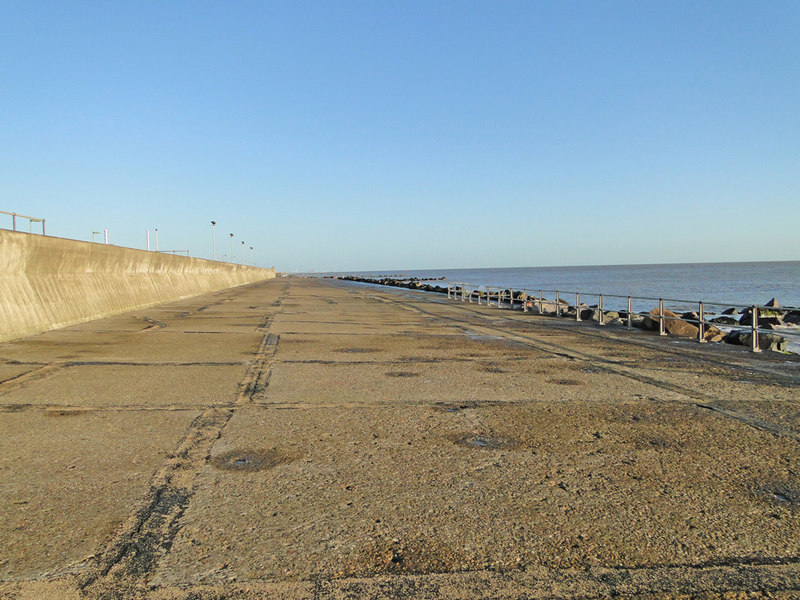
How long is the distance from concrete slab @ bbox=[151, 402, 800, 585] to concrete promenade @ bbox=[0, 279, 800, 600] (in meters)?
0.02

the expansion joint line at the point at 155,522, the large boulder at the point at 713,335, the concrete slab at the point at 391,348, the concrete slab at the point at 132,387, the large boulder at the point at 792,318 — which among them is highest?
the concrete slab at the point at 132,387

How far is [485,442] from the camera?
5.41 m

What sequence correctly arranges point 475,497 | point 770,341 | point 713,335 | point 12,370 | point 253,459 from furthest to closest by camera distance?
point 713,335
point 770,341
point 12,370
point 253,459
point 475,497

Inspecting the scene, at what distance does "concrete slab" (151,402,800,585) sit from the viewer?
3317 mm

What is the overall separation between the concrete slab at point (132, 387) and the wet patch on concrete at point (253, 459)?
1.87 metres

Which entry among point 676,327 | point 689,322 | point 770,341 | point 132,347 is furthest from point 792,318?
point 132,347

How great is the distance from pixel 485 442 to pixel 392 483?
4.25 feet

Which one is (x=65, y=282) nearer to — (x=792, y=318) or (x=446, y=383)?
(x=446, y=383)

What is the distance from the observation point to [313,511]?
388 centimetres

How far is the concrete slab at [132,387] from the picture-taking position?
675 centimetres

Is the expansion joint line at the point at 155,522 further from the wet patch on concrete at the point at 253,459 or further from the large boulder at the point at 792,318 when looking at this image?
the large boulder at the point at 792,318

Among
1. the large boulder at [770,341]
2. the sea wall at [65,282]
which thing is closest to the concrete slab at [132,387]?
the sea wall at [65,282]

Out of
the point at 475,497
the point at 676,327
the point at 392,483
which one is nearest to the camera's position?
the point at 475,497

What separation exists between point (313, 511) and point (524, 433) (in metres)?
2.46
